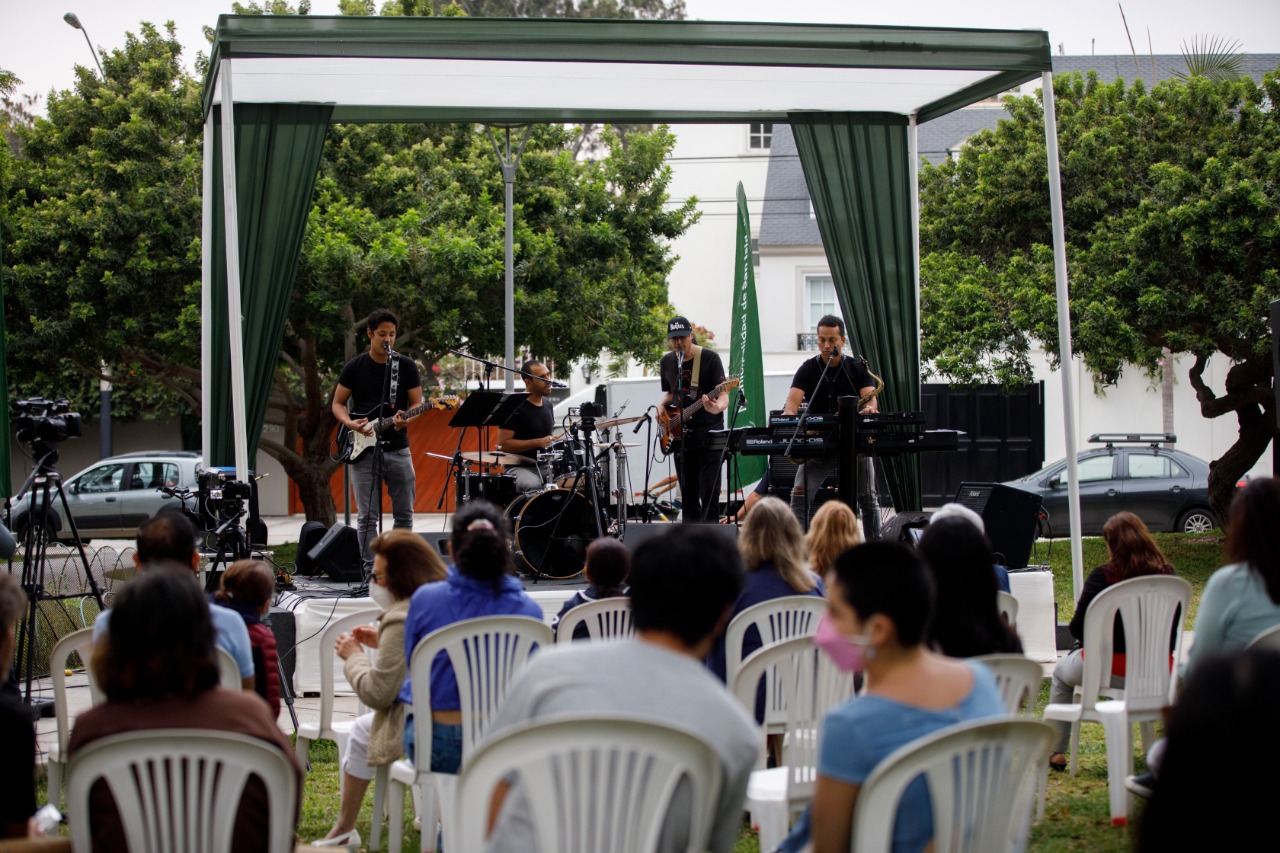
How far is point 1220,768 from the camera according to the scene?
1378mm

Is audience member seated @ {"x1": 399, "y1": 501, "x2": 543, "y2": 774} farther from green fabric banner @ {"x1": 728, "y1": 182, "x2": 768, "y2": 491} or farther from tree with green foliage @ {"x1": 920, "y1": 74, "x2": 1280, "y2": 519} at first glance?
tree with green foliage @ {"x1": 920, "y1": 74, "x2": 1280, "y2": 519}

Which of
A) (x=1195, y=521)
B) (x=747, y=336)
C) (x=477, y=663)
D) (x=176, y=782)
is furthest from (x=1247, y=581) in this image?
(x=1195, y=521)

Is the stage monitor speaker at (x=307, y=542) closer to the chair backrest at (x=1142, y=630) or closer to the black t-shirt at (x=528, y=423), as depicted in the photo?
the black t-shirt at (x=528, y=423)

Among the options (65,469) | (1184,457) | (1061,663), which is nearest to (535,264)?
(1184,457)

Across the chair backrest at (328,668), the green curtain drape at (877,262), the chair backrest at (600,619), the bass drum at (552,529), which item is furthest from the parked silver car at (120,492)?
the chair backrest at (600,619)

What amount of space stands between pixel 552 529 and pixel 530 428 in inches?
39.3

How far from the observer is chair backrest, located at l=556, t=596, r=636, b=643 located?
4402mm

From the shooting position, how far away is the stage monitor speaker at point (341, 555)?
7738mm

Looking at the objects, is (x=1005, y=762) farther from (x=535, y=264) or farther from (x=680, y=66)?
(x=535, y=264)

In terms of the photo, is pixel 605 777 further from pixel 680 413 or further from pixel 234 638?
pixel 680 413

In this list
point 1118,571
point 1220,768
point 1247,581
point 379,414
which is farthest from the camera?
point 379,414

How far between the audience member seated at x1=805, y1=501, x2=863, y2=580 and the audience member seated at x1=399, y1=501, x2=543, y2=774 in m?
1.51

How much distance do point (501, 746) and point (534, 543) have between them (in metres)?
6.09

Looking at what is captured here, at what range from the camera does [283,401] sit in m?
17.6
